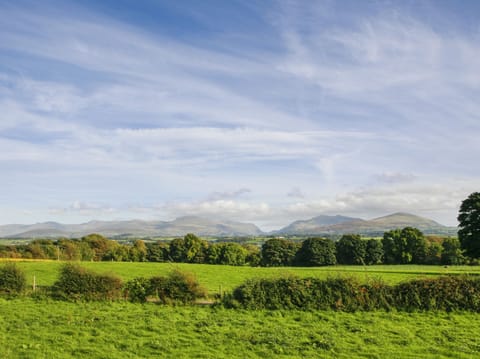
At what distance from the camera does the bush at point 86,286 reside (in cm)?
2634

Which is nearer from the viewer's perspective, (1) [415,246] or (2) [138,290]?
(2) [138,290]

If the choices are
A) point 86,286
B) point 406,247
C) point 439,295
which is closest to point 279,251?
point 406,247

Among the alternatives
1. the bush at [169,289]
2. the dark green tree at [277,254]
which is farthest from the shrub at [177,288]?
the dark green tree at [277,254]

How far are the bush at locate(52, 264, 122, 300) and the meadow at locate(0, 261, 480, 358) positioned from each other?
2.24m

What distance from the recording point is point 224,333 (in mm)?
17766

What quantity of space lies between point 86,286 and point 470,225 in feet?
191

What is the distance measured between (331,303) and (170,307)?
931 cm

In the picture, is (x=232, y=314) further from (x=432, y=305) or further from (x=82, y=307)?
(x=432, y=305)

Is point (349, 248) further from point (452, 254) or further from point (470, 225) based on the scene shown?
point (470, 225)

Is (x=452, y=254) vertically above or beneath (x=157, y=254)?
above

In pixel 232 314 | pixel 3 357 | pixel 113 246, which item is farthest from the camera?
pixel 113 246

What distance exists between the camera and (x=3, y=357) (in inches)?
537

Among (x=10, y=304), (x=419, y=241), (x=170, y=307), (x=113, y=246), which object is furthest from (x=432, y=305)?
(x=113, y=246)

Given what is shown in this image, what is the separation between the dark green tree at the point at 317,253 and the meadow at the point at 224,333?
266 ft
